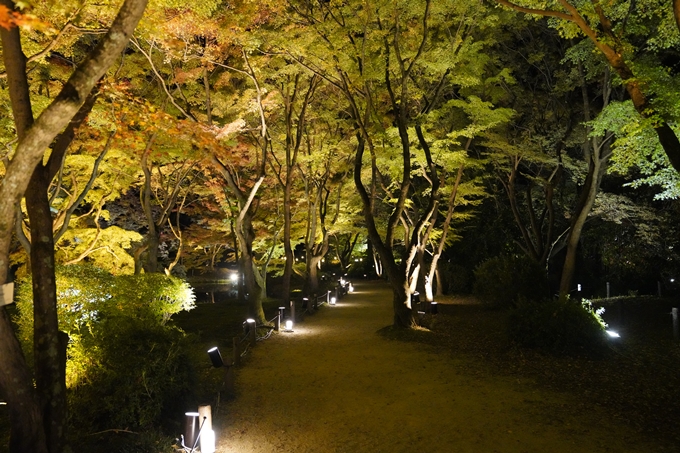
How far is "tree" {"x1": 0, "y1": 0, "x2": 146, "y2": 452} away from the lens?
12.7 feet

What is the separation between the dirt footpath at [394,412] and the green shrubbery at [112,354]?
1.04 m

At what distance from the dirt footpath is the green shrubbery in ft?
3.41

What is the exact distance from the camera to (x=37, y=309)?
4309mm

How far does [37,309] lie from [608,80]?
15585 millimetres

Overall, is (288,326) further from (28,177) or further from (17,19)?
(17,19)

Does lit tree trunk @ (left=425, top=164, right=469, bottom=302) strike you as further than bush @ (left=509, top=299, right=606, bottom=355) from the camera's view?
Yes

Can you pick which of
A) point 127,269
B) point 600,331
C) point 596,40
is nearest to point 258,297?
point 127,269

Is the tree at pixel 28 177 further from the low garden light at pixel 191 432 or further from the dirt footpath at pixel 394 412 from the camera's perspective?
the dirt footpath at pixel 394 412

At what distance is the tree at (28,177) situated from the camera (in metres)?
3.86

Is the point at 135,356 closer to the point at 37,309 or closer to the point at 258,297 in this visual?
the point at 37,309

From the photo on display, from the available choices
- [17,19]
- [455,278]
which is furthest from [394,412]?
[455,278]

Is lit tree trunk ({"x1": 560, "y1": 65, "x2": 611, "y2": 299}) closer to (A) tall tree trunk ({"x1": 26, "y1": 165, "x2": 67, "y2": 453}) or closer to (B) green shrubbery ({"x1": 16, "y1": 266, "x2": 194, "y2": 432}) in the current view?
(B) green shrubbery ({"x1": 16, "y1": 266, "x2": 194, "y2": 432})

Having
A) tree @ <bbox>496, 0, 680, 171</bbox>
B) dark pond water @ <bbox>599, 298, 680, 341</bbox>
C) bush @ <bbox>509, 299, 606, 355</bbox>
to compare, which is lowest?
dark pond water @ <bbox>599, 298, 680, 341</bbox>

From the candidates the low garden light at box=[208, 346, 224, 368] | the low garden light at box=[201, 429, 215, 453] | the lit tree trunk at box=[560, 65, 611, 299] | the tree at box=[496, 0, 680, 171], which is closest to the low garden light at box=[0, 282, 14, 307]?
the low garden light at box=[201, 429, 215, 453]
